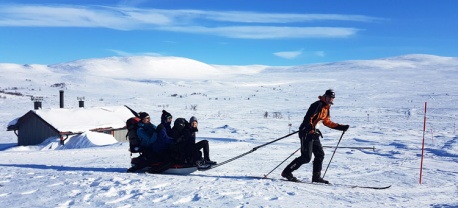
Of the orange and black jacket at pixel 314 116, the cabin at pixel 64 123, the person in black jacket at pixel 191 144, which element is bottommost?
the cabin at pixel 64 123

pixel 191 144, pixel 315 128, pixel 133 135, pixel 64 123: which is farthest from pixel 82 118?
pixel 315 128

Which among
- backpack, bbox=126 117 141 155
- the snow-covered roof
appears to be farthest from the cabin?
backpack, bbox=126 117 141 155

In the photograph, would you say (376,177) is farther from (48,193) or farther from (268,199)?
(48,193)

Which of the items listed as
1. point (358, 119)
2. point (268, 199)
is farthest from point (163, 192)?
point (358, 119)

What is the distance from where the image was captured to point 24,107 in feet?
122

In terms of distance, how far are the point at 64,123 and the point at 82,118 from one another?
1121 mm

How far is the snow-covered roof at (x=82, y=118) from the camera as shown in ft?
69.8

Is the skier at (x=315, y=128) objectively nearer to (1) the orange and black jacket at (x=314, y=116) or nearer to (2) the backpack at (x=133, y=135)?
(1) the orange and black jacket at (x=314, y=116)

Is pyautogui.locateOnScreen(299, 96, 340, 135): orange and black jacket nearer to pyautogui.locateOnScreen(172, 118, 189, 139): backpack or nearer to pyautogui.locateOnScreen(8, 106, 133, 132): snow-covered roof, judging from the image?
pyautogui.locateOnScreen(172, 118, 189, 139): backpack

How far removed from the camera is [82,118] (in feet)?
73.3

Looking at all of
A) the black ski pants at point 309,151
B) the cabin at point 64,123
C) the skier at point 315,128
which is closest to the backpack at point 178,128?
the black ski pants at point 309,151

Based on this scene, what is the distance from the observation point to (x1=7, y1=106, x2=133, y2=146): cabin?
2119 centimetres

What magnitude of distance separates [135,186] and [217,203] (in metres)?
1.71

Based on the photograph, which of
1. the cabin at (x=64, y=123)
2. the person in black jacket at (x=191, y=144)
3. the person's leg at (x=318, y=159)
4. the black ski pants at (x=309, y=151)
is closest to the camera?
the black ski pants at (x=309, y=151)
